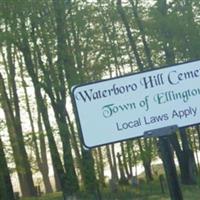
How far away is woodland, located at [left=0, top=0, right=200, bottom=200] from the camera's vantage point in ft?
68.6

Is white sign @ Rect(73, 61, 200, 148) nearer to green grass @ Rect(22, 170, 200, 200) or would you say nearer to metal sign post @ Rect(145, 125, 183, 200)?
metal sign post @ Rect(145, 125, 183, 200)

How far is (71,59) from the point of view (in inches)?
850

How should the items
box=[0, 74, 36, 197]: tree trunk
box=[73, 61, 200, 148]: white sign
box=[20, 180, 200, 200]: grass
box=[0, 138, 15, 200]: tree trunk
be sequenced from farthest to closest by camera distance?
box=[0, 74, 36, 197]: tree trunk → box=[20, 180, 200, 200]: grass → box=[0, 138, 15, 200]: tree trunk → box=[73, 61, 200, 148]: white sign

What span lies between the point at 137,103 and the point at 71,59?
1777 cm

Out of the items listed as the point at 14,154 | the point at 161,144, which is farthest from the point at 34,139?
the point at 161,144

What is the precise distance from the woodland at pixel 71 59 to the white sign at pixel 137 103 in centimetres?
1394

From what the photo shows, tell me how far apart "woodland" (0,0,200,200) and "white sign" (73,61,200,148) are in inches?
549

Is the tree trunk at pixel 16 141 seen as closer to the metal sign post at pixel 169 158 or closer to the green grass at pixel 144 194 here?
the green grass at pixel 144 194

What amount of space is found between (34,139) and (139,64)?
7.13m

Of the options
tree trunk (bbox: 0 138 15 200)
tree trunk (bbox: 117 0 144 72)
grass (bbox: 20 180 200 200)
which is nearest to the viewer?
tree trunk (bbox: 0 138 15 200)

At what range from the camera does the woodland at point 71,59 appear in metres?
20.9

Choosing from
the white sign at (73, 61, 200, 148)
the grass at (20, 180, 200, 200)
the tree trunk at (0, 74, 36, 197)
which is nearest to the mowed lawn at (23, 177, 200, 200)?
the grass at (20, 180, 200, 200)

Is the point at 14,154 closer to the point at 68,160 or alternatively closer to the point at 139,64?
the point at 68,160

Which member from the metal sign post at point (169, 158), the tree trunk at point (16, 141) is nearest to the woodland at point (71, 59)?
the tree trunk at point (16, 141)
